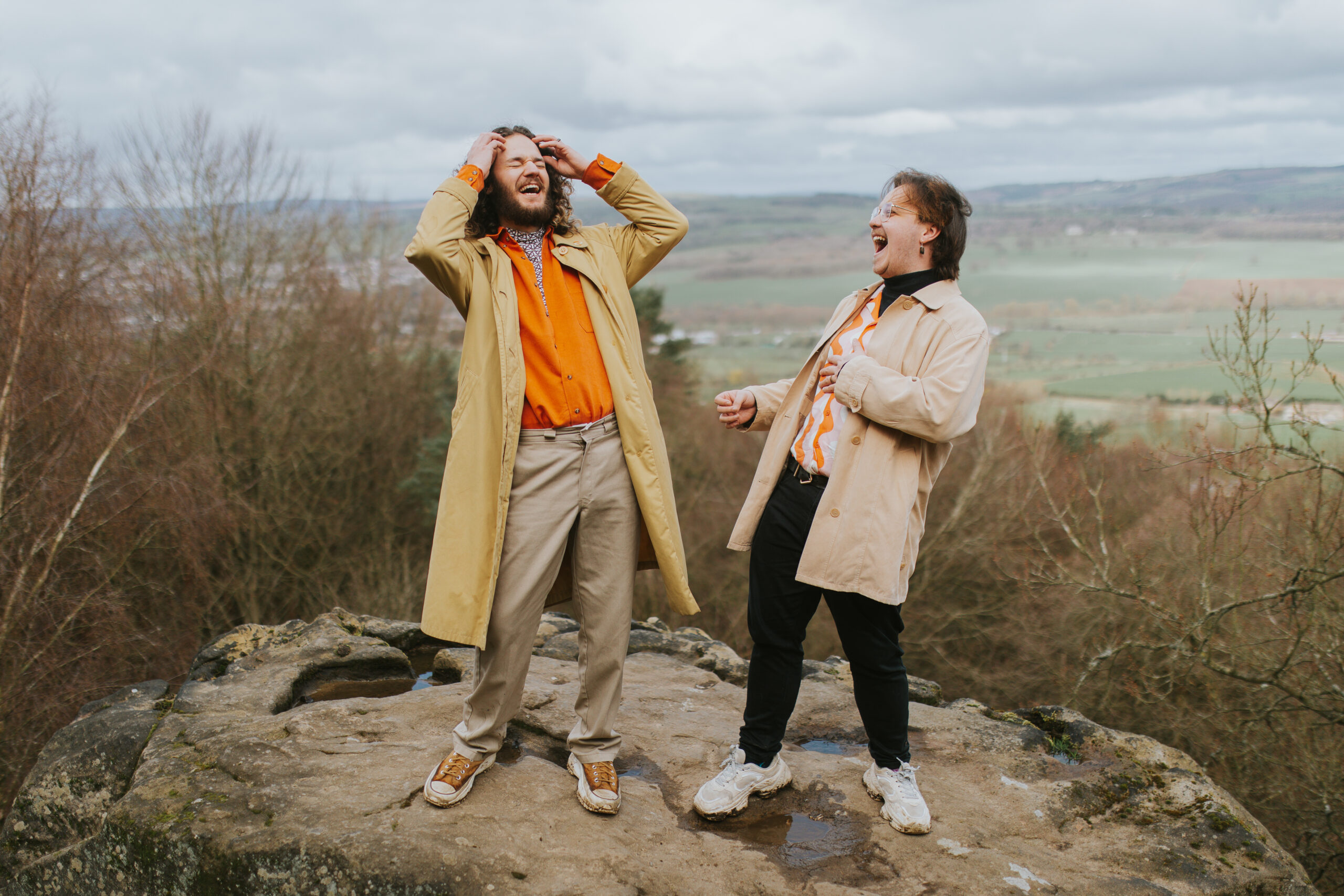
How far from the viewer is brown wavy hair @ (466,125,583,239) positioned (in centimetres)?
307

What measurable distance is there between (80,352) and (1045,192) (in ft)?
105

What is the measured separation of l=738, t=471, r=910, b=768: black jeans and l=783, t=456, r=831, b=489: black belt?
10 mm

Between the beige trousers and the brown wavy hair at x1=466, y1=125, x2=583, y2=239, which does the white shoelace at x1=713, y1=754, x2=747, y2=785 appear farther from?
the brown wavy hair at x1=466, y1=125, x2=583, y2=239

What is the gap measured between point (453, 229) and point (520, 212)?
298 millimetres

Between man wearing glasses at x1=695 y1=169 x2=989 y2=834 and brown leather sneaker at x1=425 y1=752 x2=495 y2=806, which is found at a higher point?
man wearing glasses at x1=695 y1=169 x2=989 y2=834

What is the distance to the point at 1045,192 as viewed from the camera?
109ft

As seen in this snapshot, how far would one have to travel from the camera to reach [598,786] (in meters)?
3.10

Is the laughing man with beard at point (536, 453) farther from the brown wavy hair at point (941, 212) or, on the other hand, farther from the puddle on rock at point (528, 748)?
the brown wavy hair at point (941, 212)

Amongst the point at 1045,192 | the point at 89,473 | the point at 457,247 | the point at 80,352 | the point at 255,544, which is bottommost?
the point at 255,544

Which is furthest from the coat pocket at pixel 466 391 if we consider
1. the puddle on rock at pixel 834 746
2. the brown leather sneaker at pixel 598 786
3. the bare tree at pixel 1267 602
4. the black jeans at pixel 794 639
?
the bare tree at pixel 1267 602

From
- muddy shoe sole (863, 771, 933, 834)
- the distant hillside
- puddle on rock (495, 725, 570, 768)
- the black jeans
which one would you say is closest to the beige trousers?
puddle on rock (495, 725, 570, 768)

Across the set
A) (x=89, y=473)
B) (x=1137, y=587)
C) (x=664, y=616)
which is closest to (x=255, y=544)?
(x=89, y=473)

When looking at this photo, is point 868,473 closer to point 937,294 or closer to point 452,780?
point 937,294

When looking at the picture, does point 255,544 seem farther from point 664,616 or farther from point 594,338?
point 594,338
